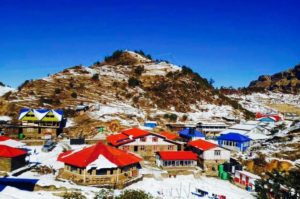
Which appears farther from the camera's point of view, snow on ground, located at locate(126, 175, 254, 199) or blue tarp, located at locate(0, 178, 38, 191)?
snow on ground, located at locate(126, 175, 254, 199)

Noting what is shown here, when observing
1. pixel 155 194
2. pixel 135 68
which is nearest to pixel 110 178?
pixel 155 194

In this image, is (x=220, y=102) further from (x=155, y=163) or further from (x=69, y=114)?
(x=155, y=163)

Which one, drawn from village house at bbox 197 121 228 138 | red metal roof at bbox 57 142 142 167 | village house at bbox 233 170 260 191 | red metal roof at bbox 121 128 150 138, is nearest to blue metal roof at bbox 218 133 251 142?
village house at bbox 233 170 260 191

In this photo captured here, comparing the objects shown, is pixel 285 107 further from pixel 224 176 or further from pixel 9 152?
pixel 9 152

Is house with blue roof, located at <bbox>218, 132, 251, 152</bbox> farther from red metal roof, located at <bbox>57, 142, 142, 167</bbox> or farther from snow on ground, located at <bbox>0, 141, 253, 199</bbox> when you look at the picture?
red metal roof, located at <bbox>57, 142, 142, 167</bbox>

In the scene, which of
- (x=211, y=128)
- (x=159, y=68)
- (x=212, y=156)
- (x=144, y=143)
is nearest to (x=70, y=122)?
(x=144, y=143)

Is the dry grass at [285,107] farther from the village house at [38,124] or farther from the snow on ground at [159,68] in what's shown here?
the village house at [38,124]
